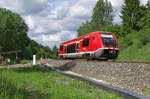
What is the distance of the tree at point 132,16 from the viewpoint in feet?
136

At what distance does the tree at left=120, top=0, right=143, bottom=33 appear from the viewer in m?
41.5

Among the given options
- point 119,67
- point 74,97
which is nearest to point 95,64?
point 119,67

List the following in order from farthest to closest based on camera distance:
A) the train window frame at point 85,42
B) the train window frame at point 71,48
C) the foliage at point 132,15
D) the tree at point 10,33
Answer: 1. the tree at point 10,33
2. the foliage at point 132,15
3. the train window frame at point 71,48
4. the train window frame at point 85,42

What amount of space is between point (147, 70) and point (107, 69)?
12.7 feet

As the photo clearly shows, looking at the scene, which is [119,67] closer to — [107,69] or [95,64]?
[107,69]

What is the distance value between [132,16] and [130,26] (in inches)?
103

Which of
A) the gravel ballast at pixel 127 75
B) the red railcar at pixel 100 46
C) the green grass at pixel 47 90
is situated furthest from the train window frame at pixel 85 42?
the green grass at pixel 47 90

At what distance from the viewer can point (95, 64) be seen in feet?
54.1

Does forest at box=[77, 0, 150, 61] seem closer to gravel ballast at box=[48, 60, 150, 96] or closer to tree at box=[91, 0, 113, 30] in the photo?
tree at box=[91, 0, 113, 30]

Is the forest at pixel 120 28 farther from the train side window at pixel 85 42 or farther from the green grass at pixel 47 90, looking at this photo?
the green grass at pixel 47 90

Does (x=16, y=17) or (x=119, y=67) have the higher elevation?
(x=16, y=17)

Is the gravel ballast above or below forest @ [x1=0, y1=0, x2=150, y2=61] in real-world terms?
below

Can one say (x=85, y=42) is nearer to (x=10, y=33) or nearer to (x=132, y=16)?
(x=132, y=16)

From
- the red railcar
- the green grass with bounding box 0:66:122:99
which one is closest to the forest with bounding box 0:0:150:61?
the red railcar
